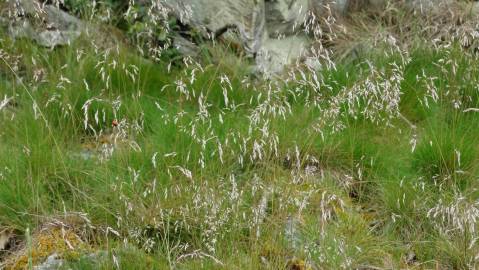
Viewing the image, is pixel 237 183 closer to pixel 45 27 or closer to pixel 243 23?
pixel 243 23

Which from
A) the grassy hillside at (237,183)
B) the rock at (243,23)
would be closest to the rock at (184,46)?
the rock at (243,23)

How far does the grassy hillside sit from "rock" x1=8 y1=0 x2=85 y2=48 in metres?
0.37

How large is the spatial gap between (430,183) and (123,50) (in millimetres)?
2101

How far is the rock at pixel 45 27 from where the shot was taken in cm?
438

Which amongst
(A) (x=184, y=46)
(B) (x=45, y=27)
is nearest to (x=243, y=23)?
(A) (x=184, y=46)

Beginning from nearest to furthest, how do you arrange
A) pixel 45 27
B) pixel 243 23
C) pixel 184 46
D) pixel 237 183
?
pixel 237 183 → pixel 45 27 → pixel 184 46 → pixel 243 23

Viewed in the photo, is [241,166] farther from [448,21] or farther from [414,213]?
[448,21]

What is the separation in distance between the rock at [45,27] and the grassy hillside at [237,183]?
374 millimetres

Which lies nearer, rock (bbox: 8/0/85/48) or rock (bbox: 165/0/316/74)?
rock (bbox: 8/0/85/48)

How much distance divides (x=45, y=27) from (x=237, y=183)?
6.64 ft

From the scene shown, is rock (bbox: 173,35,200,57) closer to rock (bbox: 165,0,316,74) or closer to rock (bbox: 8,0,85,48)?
rock (bbox: 165,0,316,74)

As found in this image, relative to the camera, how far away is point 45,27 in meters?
4.52

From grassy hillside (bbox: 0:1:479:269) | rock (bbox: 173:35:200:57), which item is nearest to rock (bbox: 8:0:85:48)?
grassy hillside (bbox: 0:1:479:269)

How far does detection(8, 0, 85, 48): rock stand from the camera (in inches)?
172
